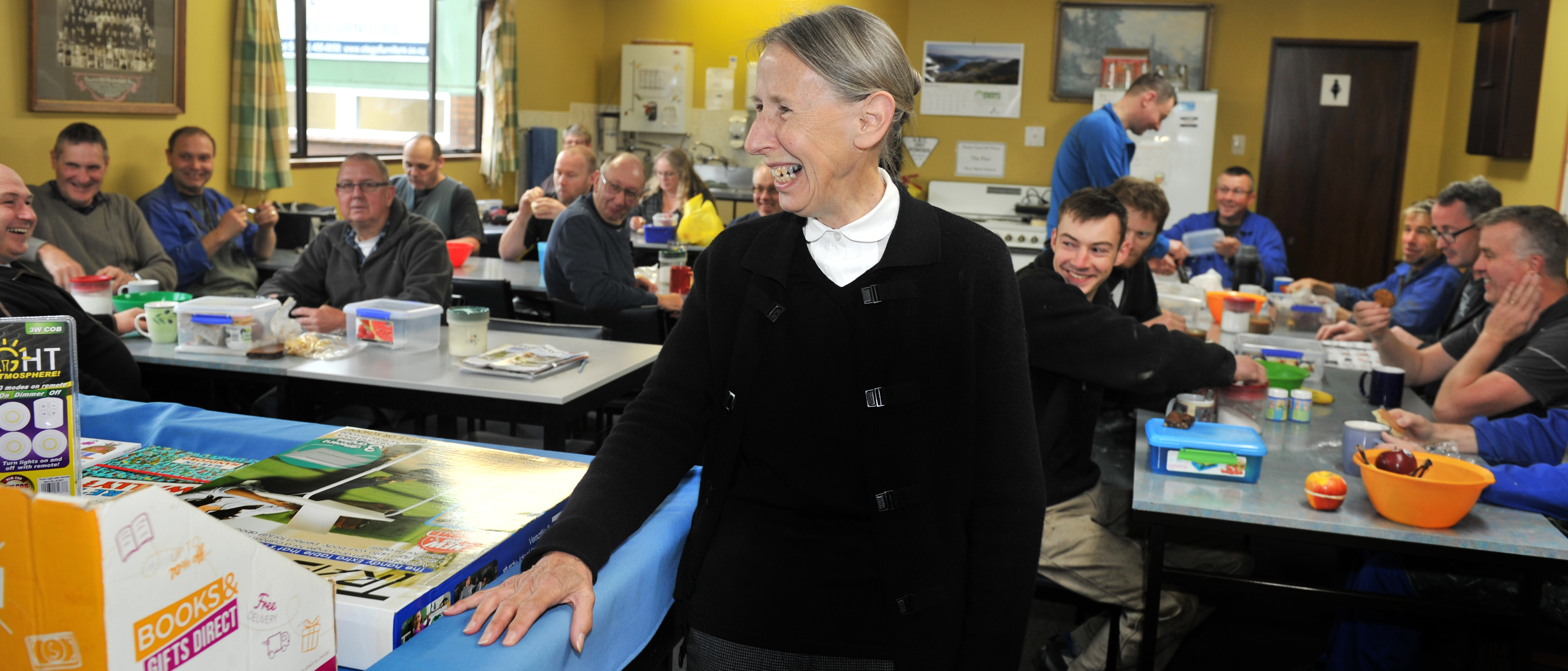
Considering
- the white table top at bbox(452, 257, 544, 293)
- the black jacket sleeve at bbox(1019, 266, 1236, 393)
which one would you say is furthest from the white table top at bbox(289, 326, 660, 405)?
the white table top at bbox(452, 257, 544, 293)

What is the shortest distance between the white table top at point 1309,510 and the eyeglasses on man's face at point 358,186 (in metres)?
2.50

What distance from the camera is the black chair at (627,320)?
154 inches

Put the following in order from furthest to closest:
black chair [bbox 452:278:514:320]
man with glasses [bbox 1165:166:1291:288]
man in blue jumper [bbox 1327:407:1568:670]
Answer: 1. man with glasses [bbox 1165:166:1291:288]
2. black chair [bbox 452:278:514:320]
3. man in blue jumper [bbox 1327:407:1568:670]

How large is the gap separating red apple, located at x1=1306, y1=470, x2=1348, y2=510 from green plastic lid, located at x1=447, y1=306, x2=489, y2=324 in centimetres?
194

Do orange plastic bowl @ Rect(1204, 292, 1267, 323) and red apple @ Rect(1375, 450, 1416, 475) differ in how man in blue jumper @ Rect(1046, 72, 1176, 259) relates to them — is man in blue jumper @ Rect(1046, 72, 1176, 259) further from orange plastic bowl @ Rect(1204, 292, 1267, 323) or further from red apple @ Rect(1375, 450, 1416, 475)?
red apple @ Rect(1375, 450, 1416, 475)

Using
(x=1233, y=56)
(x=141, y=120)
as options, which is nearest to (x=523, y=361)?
(x=141, y=120)

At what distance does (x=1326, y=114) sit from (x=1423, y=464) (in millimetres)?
6693

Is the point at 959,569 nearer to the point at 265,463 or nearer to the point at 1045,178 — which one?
the point at 265,463

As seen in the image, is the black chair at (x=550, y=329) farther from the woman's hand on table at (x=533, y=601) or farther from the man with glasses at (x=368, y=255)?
the woman's hand on table at (x=533, y=601)

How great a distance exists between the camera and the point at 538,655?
2.94 ft

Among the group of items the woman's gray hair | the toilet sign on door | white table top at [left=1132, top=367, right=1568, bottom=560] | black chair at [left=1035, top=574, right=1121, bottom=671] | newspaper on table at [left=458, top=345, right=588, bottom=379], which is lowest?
black chair at [left=1035, top=574, right=1121, bottom=671]

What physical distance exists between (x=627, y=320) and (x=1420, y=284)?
2981 millimetres

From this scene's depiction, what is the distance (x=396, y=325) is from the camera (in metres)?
2.78

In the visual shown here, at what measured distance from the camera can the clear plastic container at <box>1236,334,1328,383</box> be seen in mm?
2715
